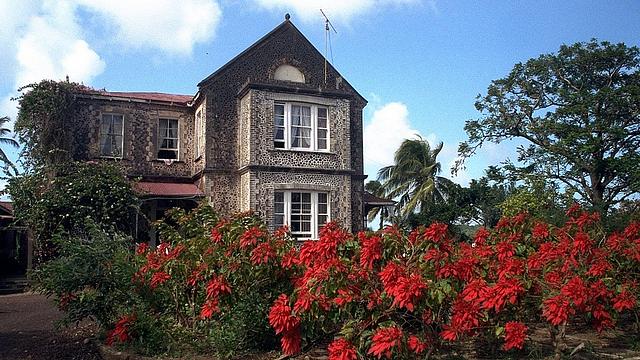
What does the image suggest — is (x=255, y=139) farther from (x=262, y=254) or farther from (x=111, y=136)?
(x=262, y=254)

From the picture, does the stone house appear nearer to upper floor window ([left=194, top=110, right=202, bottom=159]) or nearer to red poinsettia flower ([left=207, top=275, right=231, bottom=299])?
upper floor window ([left=194, top=110, right=202, bottom=159])

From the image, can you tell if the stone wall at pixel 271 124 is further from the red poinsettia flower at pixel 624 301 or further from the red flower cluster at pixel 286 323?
the red poinsettia flower at pixel 624 301

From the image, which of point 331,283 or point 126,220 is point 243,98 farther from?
point 331,283

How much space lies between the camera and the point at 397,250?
6039mm

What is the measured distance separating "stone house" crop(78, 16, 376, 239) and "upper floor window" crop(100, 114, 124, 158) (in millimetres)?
34

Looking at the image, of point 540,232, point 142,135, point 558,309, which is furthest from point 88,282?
point 142,135

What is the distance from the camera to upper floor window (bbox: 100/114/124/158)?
20109 mm

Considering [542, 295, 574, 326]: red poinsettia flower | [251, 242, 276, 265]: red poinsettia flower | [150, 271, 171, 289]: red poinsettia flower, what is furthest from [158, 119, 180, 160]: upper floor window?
[542, 295, 574, 326]: red poinsettia flower

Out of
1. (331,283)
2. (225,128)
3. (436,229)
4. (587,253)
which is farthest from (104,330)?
(225,128)

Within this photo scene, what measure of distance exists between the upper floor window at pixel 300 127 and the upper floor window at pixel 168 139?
14.0ft

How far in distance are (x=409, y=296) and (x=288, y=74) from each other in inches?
649

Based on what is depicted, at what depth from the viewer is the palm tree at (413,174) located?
34812mm

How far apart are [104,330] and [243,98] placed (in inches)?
489

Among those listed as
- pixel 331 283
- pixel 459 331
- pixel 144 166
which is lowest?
pixel 459 331
